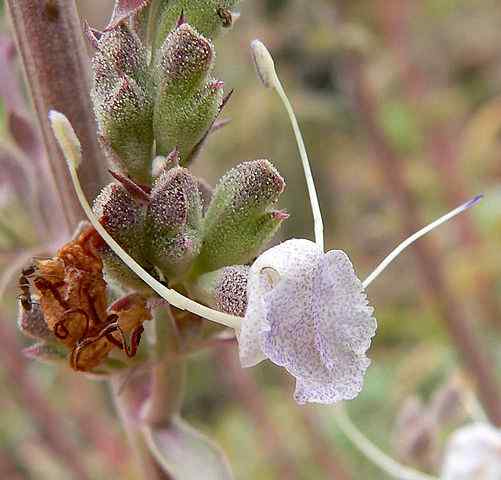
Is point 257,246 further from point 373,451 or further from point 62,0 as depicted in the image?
point 373,451

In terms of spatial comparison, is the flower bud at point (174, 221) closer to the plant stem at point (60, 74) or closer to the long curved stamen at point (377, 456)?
the plant stem at point (60, 74)

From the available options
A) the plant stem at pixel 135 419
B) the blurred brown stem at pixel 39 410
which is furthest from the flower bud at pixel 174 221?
the blurred brown stem at pixel 39 410

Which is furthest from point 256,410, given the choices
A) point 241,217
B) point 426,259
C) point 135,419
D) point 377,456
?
point 241,217

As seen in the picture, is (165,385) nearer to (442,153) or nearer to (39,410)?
(39,410)

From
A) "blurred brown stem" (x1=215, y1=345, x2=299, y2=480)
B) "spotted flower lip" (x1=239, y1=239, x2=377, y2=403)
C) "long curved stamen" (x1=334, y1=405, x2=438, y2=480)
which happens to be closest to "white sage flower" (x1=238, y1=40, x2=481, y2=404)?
"spotted flower lip" (x1=239, y1=239, x2=377, y2=403)

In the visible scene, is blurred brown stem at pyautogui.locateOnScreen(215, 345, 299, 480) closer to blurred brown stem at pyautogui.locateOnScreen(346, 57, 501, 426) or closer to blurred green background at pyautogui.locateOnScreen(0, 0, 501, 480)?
blurred green background at pyautogui.locateOnScreen(0, 0, 501, 480)

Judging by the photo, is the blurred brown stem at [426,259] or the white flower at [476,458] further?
the blurred brown stem at [426,259]
